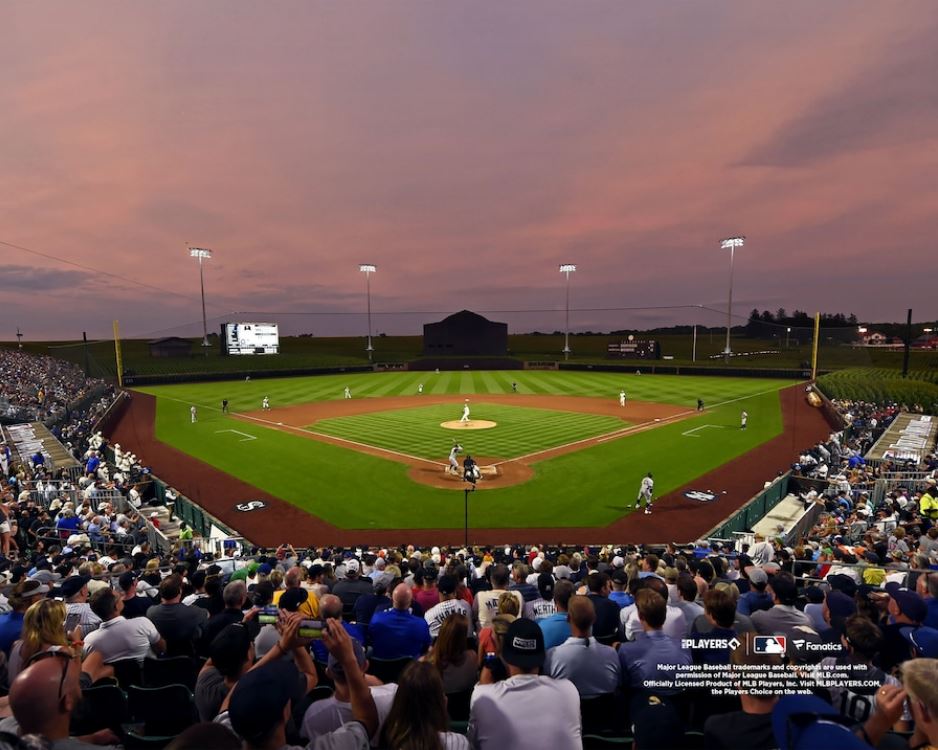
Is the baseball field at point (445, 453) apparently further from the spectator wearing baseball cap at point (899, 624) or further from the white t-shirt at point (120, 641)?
the white t-shirt at point (120, 641)

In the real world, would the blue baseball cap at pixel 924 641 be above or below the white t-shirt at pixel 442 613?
above

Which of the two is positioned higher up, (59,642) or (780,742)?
(780,742)

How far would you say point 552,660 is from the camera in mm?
4328

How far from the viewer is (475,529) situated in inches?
671

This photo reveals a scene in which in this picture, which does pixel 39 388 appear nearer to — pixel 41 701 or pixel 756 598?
pixel 41 701

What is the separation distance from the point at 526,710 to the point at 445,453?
22695 millimetres

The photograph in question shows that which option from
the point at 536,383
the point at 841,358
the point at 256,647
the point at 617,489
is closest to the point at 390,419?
the point at 617,489

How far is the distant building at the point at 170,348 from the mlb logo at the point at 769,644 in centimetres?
9178

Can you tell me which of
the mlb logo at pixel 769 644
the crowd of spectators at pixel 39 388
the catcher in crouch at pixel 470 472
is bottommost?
the catcher in crouch at pixel 470 472

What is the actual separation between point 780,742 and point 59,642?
5.64 metres

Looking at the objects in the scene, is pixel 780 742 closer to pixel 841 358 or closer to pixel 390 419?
pixel 390 419

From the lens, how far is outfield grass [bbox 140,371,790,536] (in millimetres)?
18234

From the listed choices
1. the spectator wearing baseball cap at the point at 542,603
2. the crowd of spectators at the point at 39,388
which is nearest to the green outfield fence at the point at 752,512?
the spectator wearing baseball cap at the point at 542,603

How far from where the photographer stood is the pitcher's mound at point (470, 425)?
32109 millimetres
